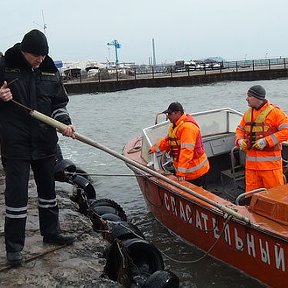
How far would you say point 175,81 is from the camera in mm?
41500

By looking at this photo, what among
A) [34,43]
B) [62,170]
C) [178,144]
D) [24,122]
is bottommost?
[62,170]

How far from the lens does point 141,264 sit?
5.05 meters

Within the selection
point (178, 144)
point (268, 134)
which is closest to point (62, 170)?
point (178, 144)

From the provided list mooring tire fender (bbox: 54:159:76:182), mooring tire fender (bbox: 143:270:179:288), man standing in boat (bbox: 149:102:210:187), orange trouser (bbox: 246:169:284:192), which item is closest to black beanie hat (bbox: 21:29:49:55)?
mooring tire fender (bbox: 143:270:179:288)

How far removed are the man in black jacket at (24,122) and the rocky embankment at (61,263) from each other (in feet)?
0.55

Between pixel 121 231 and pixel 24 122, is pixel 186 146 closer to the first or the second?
pixel 121 231

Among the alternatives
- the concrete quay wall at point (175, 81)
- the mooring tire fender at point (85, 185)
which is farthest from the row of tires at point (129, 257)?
the concrete quay wall at point (175, 81)

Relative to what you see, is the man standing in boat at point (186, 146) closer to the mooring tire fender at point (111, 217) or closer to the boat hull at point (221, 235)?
the boat hull at point (221, 235)

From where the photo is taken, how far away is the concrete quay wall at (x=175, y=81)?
40.9m

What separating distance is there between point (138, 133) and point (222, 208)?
47.7 ft

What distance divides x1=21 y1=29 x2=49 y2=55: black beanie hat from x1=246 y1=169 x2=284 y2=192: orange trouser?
319cm

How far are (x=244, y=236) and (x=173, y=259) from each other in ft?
5.80

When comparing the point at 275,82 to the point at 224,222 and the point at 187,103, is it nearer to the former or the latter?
the point at 187,103

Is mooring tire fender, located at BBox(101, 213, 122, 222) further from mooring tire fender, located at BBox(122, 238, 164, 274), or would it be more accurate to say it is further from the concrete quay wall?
the concrete quay wall
